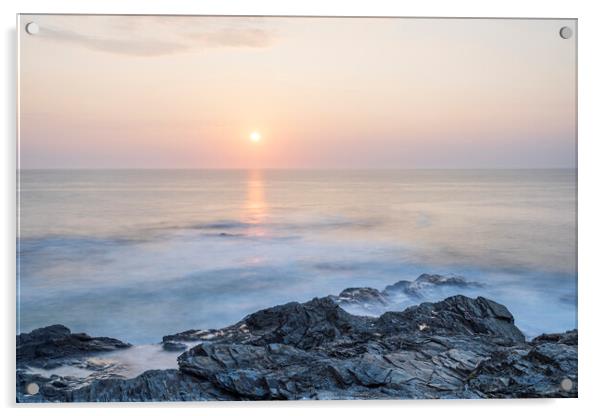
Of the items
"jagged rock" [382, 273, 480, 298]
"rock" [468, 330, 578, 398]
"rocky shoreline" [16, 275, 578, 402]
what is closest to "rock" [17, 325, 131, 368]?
"rocky shoreline" [16, 275, 578, 402]

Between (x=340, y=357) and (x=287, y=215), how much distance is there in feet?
2.20

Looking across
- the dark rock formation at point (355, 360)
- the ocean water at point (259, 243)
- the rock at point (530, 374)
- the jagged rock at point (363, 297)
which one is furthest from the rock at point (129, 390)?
the rock at point (530, 374)

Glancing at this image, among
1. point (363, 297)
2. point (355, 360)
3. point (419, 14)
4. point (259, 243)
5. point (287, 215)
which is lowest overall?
point (355, 360)

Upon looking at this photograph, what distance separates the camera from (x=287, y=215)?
2818 mm

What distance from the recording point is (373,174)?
2.92 m

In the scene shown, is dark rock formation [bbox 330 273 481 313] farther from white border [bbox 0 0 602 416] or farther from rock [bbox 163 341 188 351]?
rock [bbox 163 341 188 351]

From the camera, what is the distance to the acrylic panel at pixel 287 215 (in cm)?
271

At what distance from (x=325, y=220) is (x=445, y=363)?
0.82 metres

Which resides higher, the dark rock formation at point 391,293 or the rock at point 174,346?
the dark rock formation at point 391,293

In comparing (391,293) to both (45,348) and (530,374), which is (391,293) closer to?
(530,374)

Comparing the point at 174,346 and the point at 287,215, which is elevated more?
the point at 287,215

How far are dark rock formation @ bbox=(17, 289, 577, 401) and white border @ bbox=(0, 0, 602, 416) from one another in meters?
0.06

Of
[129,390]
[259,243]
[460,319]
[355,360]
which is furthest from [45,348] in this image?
[460,319]

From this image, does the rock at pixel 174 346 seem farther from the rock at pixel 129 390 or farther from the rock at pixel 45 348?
A: the rock at pixel 45 348
